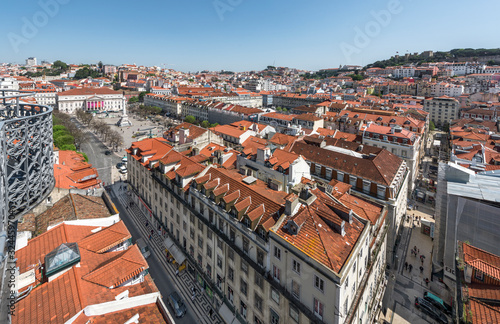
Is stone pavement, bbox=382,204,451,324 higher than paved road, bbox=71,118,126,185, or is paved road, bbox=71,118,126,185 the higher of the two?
paved road, bbox=71,118,126,185

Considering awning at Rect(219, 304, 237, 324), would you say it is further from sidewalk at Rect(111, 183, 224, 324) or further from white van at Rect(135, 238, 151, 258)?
white van at Rect(135, 238, 151, 258)

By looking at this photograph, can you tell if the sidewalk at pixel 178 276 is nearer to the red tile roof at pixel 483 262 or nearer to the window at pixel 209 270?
the window at pixel 209 270

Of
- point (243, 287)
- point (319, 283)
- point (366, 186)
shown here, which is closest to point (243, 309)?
point (243, 287)

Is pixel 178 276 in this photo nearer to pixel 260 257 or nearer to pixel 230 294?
pixel 230 294

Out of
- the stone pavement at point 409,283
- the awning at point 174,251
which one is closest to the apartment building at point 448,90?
the stone pavement at point 409,283

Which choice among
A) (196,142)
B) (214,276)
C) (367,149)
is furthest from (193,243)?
(367,149)

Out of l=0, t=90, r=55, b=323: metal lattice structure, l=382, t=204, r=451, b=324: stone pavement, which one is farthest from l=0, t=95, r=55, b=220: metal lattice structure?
l=382, t=204, r=451, b=324: stone pavement
